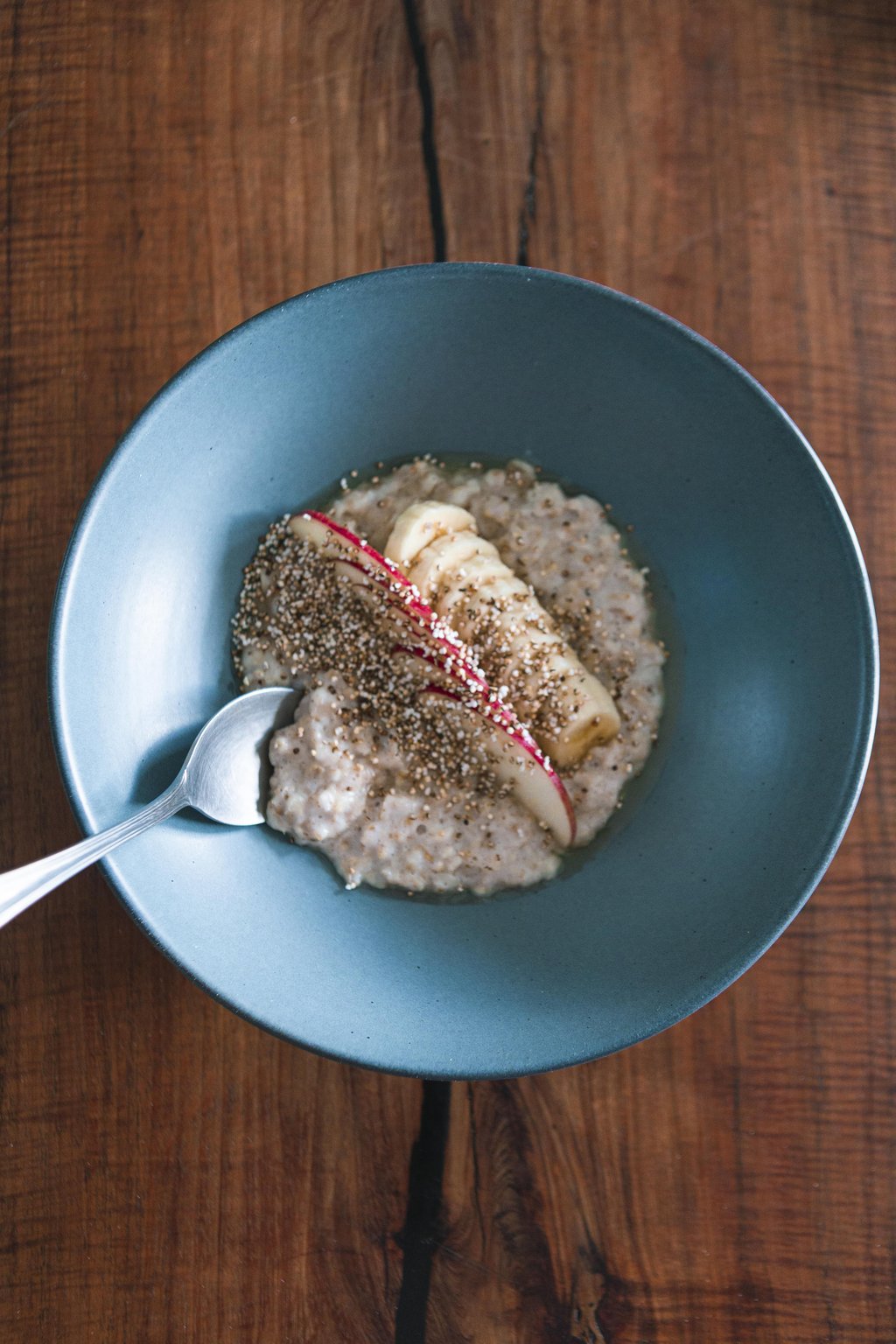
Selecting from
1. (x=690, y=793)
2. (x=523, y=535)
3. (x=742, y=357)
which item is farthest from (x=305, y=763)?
(x=742, y=357)

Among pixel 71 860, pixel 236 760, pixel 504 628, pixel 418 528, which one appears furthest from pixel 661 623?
pixel 71 860

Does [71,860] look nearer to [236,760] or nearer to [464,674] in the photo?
[236,760]

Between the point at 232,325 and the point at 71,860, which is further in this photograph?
the point at 232,325

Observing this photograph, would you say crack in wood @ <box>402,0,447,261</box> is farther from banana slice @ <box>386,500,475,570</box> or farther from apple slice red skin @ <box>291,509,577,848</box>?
apple slice red skin @ <box>291,509,577,848</box>

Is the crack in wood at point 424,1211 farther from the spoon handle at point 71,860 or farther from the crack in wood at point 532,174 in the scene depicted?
the crack in wood at point 532,174

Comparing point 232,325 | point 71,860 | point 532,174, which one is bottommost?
point 71,860

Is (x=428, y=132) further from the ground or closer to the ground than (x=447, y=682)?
further from the ground

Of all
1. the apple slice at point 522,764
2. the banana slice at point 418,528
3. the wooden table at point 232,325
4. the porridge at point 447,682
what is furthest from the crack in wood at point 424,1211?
the banana slice at point 418,528
